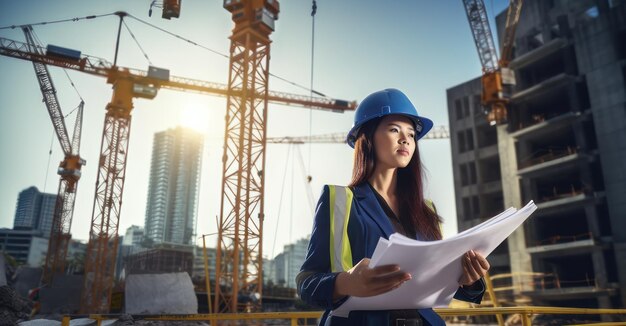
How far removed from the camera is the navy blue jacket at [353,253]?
5.18ft

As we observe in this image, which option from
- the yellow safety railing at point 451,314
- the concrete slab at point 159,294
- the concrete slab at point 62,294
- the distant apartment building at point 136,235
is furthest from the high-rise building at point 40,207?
the yellow safety railing at point 451,314

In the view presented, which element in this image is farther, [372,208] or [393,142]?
[393,142]

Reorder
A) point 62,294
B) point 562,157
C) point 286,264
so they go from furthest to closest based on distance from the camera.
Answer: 1. point 286,264
2. point 62,294
3. point 562,157

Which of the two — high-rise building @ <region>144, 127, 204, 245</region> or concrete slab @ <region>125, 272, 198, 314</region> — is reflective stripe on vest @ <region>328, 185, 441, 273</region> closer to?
concrete slab @ <region>125, 272, 198, 314</region>

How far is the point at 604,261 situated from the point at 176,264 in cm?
4246

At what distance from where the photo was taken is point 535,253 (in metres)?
30.8

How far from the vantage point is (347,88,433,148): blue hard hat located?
6.54 feet

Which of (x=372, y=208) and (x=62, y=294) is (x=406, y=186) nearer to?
(x=372, y=208)

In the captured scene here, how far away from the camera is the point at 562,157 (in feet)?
109

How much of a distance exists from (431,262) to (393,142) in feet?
2.27

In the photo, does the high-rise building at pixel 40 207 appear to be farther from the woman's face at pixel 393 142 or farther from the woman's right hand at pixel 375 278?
the woman's right hand at pixel 375 278

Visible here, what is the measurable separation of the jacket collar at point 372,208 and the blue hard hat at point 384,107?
31 cm

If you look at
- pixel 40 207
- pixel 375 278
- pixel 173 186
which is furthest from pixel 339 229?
pixel 40 207

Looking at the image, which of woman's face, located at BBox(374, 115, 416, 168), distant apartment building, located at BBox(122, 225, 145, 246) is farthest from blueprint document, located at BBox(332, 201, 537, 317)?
distant apartment building, located at BBox(122, 225, 145, 246)
